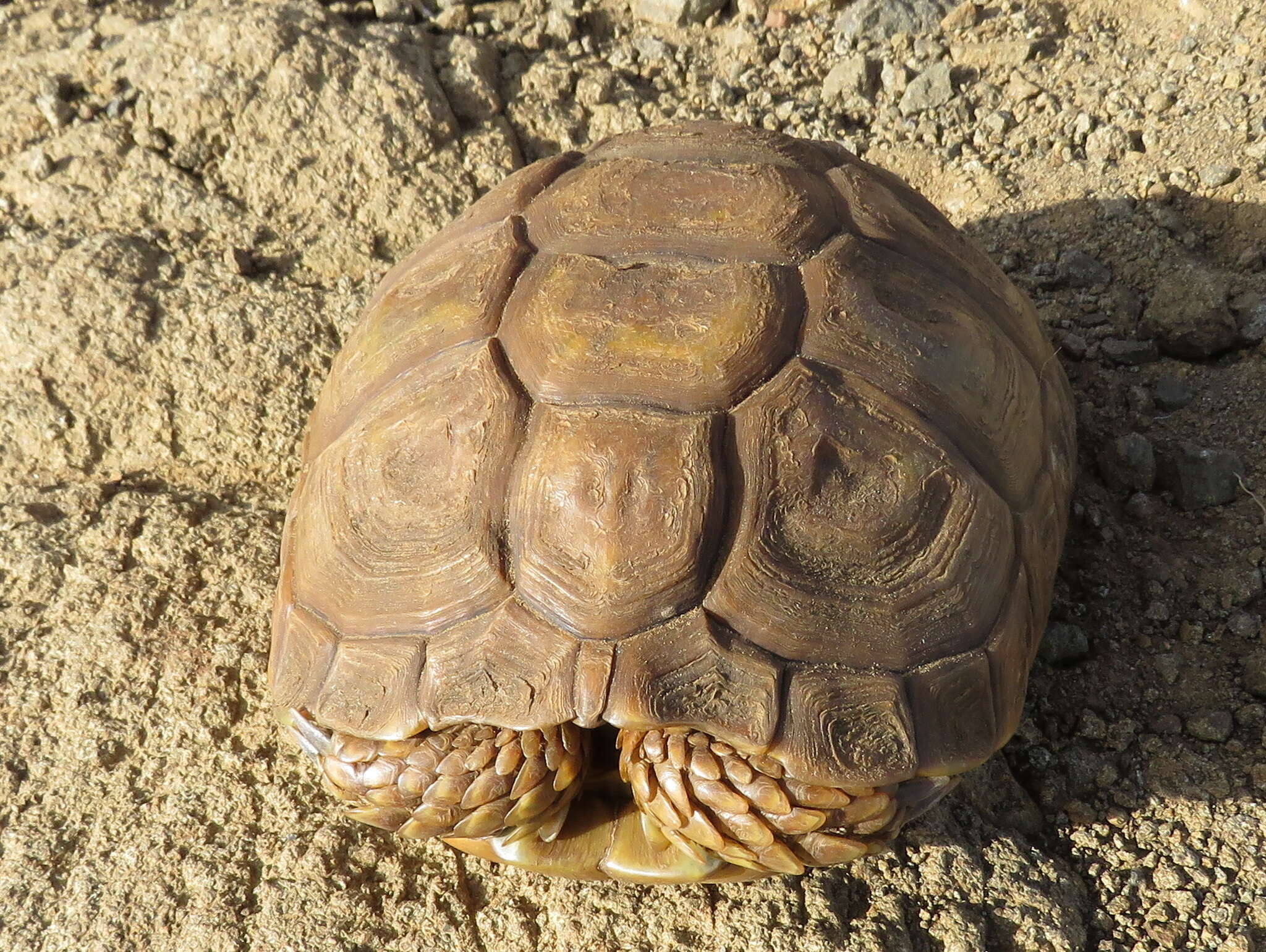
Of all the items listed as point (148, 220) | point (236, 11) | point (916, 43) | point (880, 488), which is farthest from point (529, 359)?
point (916, 43)

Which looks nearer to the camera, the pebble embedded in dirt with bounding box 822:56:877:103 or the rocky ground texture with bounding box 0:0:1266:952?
the rocky ground texture with bounding box 0:0:1266:952

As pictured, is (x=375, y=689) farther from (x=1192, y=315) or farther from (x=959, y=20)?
(x=959, y=20)

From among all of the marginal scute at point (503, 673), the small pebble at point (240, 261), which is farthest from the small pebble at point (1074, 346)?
the small pebble at point (240, 261)

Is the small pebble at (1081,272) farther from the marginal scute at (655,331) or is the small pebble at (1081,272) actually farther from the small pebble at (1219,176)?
the marginal scute at (655,331)

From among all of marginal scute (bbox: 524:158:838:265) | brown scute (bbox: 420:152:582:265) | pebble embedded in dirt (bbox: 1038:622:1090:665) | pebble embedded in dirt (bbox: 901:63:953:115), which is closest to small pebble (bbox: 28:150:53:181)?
brown scute (bbox: 420:152:582:265)

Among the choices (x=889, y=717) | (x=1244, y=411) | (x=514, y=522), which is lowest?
(x=1244, y=411)

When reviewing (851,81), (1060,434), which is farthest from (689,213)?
(851,81)

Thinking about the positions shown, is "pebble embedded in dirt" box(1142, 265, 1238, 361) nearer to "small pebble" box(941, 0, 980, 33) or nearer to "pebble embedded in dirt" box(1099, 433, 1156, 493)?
"pebble embedded in dirt" box(1099, 433, 1156, 493)

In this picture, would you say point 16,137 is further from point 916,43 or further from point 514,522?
point 916,43
